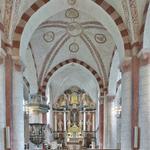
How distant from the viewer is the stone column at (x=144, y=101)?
8.09 m

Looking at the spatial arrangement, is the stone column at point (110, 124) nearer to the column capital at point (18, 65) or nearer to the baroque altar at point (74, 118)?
the column capital at point (18, 65)

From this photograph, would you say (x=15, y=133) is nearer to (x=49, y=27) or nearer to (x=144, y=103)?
(x=144, y=103)

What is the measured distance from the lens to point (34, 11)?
995cm

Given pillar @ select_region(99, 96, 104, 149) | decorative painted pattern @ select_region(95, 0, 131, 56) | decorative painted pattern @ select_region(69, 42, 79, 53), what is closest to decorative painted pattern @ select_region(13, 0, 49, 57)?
decorative painted pattern @ select_region(95, 0, 131, 56)

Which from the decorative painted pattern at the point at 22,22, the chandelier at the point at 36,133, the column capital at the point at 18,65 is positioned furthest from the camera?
the chandelier at the point at 36,133

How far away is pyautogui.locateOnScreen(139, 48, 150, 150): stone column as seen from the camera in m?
8.09

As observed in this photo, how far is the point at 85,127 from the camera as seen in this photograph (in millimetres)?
24641

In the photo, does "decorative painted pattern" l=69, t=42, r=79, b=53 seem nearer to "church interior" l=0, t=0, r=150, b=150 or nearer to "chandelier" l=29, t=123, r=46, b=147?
"church interior" l=0, t=0, r=150, b=150

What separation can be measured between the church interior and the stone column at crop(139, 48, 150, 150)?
0.02 metres

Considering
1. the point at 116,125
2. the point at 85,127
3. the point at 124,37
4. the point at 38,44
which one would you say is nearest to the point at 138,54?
the point at 124,37

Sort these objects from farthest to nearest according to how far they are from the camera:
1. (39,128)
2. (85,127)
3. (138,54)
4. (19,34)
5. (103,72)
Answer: (85,127) → (103,72) → (39,128) → (19,34) → (138,54)

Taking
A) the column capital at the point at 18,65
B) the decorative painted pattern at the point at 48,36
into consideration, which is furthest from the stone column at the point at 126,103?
the decorative painted pattern at the point at 48,36

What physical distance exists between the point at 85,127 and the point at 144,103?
16618 mm

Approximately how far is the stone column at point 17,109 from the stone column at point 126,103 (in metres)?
2.98
